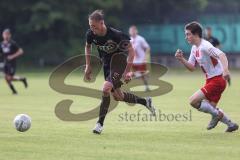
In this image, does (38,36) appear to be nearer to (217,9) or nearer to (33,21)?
(33,21)

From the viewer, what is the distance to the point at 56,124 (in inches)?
551

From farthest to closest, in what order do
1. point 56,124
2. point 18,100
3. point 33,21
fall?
point 33,21 → point 18,100 → point 56,124

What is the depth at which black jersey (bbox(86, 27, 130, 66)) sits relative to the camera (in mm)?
12461

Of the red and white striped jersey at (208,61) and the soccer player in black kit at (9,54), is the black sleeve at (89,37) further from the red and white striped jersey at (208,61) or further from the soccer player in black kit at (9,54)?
the soccer player in black kit at (9,54)

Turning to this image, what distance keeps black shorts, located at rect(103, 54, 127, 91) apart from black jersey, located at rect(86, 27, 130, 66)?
15 cm

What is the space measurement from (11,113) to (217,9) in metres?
42.3

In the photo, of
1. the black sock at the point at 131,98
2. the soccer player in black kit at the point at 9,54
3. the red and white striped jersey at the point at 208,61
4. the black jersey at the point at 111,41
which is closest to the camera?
the red and white striped jersey at the point at 208,61

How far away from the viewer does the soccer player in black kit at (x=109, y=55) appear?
12.4m

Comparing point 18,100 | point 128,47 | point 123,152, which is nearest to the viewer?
point 123,152

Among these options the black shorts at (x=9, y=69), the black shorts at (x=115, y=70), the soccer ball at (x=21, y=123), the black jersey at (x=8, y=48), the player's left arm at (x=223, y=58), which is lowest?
the black shorts at (x=9, y=69)

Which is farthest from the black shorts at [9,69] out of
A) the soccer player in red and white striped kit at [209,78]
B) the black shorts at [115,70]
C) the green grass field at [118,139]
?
the soccer player in red and white striped kit at [209,78]

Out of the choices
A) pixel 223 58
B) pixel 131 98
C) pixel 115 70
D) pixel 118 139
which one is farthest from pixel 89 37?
pixel 223 58

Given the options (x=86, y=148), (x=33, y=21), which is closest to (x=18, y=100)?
(x=86, y=148)

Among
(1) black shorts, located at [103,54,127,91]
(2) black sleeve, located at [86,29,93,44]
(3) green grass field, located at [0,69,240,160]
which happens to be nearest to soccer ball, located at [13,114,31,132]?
→ (3) green grass field, located at [0,69,240,160]
